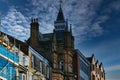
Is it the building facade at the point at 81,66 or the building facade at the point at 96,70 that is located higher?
the building facade at the point at 96,70

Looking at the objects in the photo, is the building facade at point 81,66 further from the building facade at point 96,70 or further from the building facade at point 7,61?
the building facade at point 7,61

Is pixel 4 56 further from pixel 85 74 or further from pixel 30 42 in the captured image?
pixel 85 74

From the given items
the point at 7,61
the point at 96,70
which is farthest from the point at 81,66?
the point at 7,61

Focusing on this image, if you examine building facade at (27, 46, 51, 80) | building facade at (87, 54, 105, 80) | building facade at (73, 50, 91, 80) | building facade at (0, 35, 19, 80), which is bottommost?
building facade at (0, 35, 19, 80)

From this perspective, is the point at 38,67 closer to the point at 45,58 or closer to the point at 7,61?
the point at 45,58

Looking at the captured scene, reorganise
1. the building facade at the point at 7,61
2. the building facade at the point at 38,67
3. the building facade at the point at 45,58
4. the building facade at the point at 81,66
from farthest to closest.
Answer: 1. the building facade at the point at 81,66
2. the building facade at the point at 38,67
3. the building facade at the point at 45,58
4. the building facade at the point at 7,61

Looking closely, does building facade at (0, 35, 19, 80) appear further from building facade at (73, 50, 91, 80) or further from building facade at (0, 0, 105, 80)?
building facade at (73, 50, 91, 80)

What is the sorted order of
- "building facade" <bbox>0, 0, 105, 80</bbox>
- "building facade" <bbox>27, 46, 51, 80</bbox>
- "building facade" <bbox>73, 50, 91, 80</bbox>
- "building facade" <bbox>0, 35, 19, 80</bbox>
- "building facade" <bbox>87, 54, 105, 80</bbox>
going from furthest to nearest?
"building facade" <bbox>87, 54, 105, 80</bbox> → "building facade" <bbox>73, 50, 91, 80</bbox> → "building facade" <bbox>27, 46, 51, 80</bbox> → "building facade" <bbox>0, 0, 105, 80</bbox> → "building facade" <bbox>0, 35, 19, 80</bbox>

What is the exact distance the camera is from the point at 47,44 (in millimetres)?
77688

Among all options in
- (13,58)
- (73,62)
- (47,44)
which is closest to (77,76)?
(73,62)

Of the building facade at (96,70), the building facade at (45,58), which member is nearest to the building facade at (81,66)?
the building facade at (45,58)

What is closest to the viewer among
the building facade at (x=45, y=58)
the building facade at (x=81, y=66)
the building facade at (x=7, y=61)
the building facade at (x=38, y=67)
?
the building facade at (x=7, y=61)

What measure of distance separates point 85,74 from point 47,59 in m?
20.1

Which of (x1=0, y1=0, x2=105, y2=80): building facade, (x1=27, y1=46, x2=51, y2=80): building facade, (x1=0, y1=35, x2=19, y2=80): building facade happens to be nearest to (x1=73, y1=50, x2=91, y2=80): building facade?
(x1=0, y1=0, x2=105, y2=80): building facade
